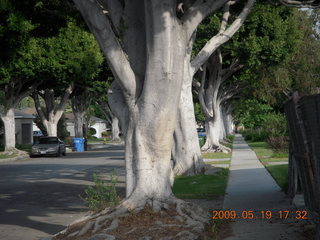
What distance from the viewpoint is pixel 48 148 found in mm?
34781

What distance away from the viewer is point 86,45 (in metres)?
35.1

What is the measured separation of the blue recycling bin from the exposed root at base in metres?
36.0

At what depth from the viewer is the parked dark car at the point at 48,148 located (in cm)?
3475

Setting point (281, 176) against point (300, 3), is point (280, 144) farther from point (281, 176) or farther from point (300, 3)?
point (300, 3)

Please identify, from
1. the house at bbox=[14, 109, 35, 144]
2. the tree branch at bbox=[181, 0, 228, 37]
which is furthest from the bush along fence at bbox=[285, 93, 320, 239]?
the house at bbox=[14, 109, 35, 144]

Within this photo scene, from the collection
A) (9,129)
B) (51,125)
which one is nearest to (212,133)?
(9,129)

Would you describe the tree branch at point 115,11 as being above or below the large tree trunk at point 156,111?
above

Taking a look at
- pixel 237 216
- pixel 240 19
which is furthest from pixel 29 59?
pixel 237 216

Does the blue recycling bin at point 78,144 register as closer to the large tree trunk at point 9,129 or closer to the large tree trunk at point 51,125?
the large tree trunk at point 51,125

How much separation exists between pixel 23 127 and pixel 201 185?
4660 cm

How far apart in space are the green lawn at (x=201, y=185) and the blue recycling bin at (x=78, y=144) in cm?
2715

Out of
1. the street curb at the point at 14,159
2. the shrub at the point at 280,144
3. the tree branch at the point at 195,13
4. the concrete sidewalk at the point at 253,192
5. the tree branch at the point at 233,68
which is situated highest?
the tree branch at the point at 233,68

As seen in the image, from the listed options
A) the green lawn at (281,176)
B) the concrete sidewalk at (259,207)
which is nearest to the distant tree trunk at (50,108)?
the green lawn at (281,176)

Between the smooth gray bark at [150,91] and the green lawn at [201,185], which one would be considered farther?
the green lawn at [201,185]
